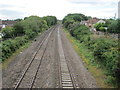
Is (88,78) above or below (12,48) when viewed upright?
below

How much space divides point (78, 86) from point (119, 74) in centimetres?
299

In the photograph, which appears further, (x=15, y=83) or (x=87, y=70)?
(x=87, y=70)

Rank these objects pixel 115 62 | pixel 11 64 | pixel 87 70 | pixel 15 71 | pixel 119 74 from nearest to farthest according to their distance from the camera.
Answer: pixel 119 74, pixel 115 62, pixel 15 71, pixel 87 70, pixel 11 64

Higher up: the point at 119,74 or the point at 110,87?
the point at 119,74

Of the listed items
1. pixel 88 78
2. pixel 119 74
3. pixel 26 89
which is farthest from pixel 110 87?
pixel 26 89

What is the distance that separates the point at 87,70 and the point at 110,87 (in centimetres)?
389

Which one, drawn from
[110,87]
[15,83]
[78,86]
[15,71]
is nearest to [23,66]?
[15,71]

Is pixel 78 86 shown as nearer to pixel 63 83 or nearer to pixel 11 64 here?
pixel 63 83

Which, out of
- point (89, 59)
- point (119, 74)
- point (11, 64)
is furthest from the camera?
point (89, 59)

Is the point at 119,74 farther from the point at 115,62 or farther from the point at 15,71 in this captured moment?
the point at 15,71

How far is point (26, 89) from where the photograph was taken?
1077 cm

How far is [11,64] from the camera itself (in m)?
16.9

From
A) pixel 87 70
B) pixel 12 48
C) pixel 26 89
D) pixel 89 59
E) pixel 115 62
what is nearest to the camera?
pixel 26 89

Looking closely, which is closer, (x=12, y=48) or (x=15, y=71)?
(x=15, y=71)
